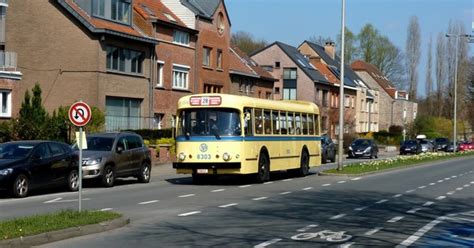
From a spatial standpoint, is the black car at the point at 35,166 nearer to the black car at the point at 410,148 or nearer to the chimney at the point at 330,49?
the black car at the point at 410,148

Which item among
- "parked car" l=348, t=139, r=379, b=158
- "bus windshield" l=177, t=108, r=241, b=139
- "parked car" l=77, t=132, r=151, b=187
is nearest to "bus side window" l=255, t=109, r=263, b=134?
"bus windshield" l=177, t=108, r=241, b=139

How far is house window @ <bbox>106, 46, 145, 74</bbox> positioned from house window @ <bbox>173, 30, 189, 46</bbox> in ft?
15.4

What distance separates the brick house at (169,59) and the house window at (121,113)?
6.58 ft

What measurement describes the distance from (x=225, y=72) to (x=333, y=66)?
1360 inches

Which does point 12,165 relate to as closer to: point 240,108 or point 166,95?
point 240,108

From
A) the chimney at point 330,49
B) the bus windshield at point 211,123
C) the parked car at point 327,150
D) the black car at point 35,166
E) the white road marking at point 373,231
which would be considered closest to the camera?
the white road marking at point 373,231

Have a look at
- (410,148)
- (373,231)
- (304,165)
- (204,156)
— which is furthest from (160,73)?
(373,231)

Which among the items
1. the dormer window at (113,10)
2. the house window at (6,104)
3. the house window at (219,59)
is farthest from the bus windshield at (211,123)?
the house window at (219,59)

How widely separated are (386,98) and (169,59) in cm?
5782

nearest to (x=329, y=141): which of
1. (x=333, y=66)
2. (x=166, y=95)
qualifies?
(x=166, y=95)

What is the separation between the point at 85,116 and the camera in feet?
48.8

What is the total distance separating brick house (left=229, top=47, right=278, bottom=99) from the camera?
58.6 metres

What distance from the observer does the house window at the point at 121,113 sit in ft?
134

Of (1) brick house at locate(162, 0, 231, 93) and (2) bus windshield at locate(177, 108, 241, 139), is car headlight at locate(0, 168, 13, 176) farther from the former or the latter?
(1) brick house at locate(162, 0, 231, 93)
